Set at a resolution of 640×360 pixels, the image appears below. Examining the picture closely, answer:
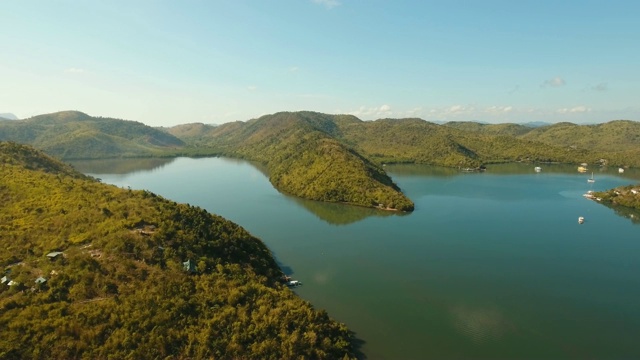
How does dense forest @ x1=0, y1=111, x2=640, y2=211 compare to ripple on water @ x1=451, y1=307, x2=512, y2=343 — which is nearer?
ripple on water @ x1=451, y1=307, x2=512, y2=343

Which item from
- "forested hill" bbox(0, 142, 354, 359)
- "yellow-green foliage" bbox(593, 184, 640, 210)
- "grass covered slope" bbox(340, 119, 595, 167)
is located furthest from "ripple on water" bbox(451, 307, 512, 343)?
"grass covered slope" bbox(340, 119, 595, 167)

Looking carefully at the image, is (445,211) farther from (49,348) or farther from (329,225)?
(49,348)

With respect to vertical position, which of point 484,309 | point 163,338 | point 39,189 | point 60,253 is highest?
point 39,189

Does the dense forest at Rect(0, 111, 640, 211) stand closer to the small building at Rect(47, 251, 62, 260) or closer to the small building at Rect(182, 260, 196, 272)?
the small building at Rect(182, 260, 196, 272)

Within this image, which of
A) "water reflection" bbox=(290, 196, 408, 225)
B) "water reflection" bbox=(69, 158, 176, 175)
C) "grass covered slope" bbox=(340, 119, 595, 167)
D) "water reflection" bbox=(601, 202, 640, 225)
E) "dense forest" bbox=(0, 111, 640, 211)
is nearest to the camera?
"water reflection" bbox=(290, 196, 408, 225)

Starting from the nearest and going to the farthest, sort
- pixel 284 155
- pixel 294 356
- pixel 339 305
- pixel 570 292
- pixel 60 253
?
pixel 294 356 → pixel 60 253 → pixel 339 305 → pixel 570 292 → pixel 284 155

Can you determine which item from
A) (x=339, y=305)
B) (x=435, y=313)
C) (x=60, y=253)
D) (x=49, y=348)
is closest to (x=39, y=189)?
(x=60, y=253)
